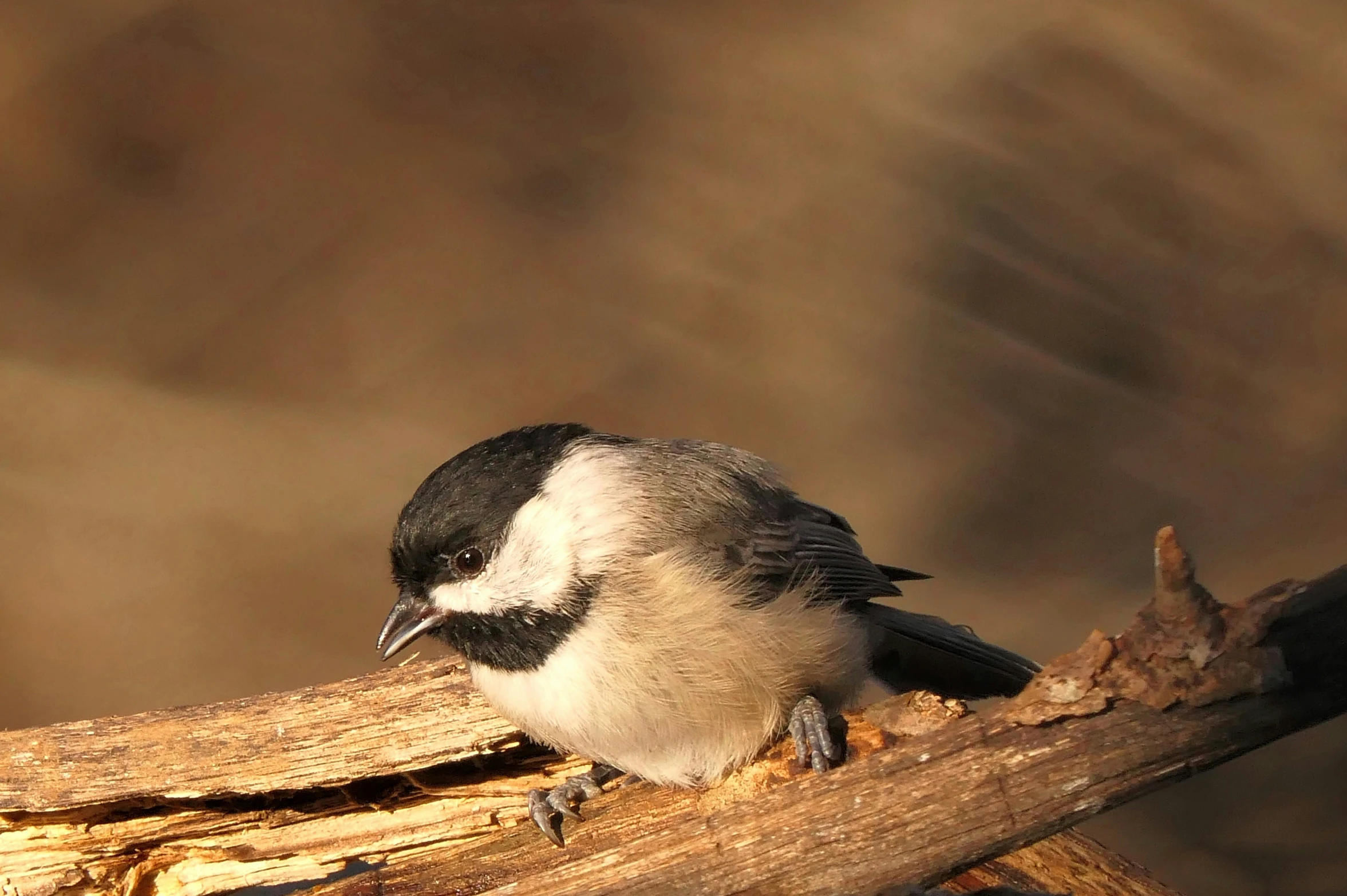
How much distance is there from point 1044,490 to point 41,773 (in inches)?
68.6

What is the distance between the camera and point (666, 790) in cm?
130

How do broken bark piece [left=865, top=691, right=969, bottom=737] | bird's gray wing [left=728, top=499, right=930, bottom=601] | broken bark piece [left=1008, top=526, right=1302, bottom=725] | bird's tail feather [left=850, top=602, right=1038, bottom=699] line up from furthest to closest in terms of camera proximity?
bird's tail feather [left=850, top=602, right=1038, bottom=699] < bird's gray wing [left=728, top=499, right=930, bottom=601] < broken bark piece [left=865, top=691, right=969, bottom=737] < broken bark piece [left=1008, top=526, right=1302, bottom=725]

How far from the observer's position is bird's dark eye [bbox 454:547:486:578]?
1.32 meters

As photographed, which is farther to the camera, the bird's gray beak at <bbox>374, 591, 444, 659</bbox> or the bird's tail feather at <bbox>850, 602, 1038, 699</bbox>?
the bird's tail feather at <bbox>850, 602, 1038, 699</bbox>

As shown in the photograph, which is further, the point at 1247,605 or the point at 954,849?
the point at 954,849

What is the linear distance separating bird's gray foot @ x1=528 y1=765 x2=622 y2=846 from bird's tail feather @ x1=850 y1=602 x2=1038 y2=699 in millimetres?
421

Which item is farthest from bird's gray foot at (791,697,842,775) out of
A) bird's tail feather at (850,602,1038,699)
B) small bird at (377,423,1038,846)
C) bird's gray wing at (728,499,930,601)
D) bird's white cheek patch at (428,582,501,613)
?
bird's white cheek patch at (428,582,501,613)

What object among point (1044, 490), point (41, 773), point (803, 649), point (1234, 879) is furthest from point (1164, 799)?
point (41, 773)

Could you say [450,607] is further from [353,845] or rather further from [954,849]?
[954,849]

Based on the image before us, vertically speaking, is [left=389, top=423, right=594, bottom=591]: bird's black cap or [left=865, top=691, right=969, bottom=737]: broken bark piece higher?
[left=389, top=423, right=594, bottom=591]: bird's black cap

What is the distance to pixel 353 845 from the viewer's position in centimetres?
147

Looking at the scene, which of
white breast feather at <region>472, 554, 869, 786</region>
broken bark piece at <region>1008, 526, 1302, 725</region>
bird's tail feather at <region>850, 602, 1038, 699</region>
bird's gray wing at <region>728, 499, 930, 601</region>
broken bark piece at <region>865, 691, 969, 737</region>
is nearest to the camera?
broken bark piece at <region>1008, 526, 1302, 725</region>

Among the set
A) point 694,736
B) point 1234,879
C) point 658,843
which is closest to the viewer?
point 658,843

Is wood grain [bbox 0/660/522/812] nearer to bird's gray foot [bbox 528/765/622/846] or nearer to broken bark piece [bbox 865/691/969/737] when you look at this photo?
bird's gray foot [bbox 528/765/622/846]
